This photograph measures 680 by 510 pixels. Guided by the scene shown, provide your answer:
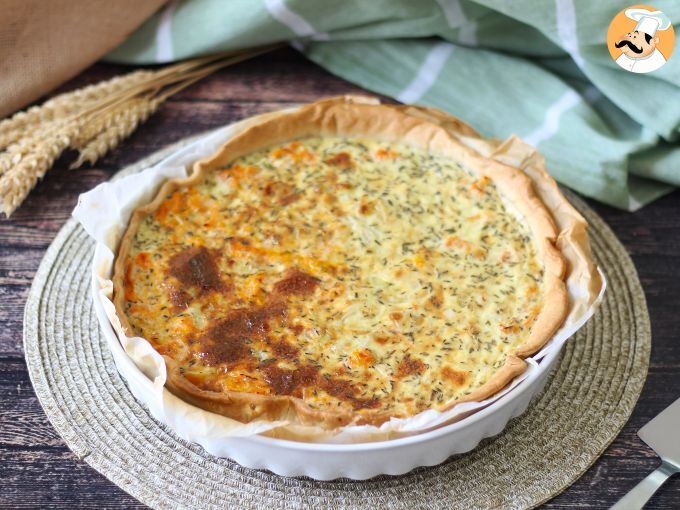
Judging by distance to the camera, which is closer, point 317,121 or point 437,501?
point 437,501

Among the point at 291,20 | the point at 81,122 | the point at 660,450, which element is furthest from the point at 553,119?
the point at 81,122

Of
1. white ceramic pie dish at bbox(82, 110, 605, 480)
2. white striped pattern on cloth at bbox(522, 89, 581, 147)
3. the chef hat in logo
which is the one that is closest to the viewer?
white ceramic pie dish at bbox(82, 110, 605, 480)

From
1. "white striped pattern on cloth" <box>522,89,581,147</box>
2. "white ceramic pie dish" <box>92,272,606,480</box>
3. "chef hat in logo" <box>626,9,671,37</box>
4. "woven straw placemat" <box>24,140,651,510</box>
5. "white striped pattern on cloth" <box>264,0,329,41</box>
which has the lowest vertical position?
"woven straw placemat" <box>24,140,651,510</box>

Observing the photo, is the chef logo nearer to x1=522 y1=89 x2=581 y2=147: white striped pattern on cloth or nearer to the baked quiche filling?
x1=522 y1=89 x2=581 y2=147: white striped pattern on cloth

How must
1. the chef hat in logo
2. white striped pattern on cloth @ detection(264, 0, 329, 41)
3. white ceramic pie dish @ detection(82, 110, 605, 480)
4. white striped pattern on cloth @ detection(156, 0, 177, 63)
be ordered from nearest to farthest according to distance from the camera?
white ceramic pie dish @ detection(82, 110, 605, 480) → the chef hat in logo → white striped pattern on cloth @ detection(264, 0, 329, 41) → white striped pattern on cloth @ detection(156, 0, 177, 63)

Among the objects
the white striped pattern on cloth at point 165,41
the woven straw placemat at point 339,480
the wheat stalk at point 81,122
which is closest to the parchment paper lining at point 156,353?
the woven straw placemat at point 339,480

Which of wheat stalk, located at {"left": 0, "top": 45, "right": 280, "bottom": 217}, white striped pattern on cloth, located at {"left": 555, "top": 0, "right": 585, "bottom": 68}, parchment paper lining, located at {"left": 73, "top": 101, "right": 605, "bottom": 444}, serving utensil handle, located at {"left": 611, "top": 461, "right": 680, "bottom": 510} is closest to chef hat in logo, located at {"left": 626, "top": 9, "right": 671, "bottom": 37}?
white striped pattern on cloth, located at {"left": 555, "top": 0, "right": 585, "bottom": 68}

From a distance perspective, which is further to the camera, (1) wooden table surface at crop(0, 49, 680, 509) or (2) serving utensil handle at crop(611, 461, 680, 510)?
(1) wooden table surface at crop(0, 49, 680, 509)

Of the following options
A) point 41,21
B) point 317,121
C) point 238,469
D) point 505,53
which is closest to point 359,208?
point 317,121

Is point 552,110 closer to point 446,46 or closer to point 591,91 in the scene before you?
point 591,91
